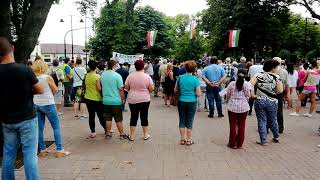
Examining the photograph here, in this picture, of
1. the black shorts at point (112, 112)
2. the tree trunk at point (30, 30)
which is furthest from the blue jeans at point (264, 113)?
the tree trunk at point (30, 30)

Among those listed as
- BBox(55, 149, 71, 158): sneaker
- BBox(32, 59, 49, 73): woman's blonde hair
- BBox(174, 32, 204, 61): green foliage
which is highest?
BBox(174, 32, 204, 61): green foliage

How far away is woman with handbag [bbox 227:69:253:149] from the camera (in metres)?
8.30

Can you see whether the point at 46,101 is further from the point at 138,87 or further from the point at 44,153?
the point at 138,87

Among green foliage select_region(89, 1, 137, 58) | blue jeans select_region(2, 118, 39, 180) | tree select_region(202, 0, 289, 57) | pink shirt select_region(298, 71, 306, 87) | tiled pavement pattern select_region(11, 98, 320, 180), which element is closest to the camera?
blue jeans select_region(2, 118, 39, 180)

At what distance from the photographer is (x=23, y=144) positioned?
4.94 m

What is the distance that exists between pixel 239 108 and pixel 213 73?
176 inches

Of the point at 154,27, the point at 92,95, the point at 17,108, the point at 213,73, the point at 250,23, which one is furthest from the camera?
the point at 154,27

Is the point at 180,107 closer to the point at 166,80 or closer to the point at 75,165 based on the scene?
the point at 75,165

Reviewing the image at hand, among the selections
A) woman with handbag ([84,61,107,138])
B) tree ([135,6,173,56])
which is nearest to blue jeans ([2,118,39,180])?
woman with handbag ([84,61,107,138])

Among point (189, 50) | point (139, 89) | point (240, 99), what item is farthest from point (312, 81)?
point (189, 50)

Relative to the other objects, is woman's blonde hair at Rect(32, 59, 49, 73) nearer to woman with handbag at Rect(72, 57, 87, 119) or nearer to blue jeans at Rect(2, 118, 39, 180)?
blue jeans at Rect(2, 118, 39, 180)

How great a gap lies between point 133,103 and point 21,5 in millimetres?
15677

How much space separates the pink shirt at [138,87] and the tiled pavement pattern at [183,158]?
0.93m

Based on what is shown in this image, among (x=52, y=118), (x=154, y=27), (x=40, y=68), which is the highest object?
(x=154, y=27)
